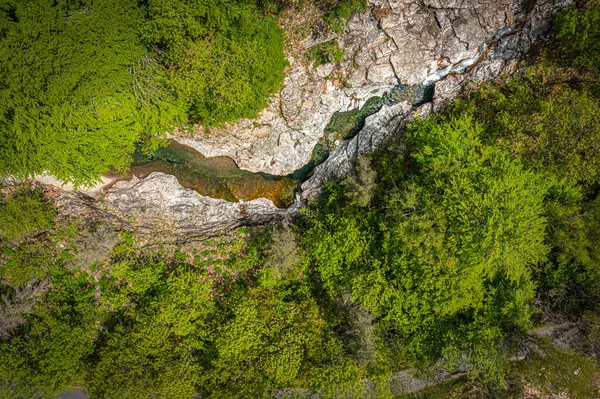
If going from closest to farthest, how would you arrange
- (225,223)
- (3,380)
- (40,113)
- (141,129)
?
(40,113) → (3,380) → (141,129) → (225,223)

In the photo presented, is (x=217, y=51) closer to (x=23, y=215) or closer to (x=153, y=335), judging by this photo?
(x=23, y=215)

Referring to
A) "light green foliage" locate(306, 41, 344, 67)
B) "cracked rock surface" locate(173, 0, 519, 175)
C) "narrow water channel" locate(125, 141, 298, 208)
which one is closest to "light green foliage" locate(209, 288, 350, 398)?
"narrow water channel" locate(125, 141, 298, 208)

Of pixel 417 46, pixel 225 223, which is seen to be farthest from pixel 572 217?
pixel 225 223

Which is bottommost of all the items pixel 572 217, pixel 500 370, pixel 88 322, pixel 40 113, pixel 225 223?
A: pixel 500 370

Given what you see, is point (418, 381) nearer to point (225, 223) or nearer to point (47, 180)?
point (225, 223)

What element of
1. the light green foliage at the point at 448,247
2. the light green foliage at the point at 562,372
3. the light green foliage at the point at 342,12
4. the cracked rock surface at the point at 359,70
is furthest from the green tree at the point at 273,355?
the light green foliage at the point at 342,12
